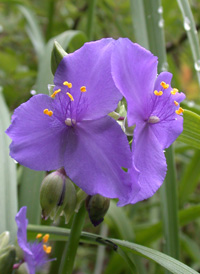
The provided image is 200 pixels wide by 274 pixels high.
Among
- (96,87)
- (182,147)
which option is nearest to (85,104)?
(96,87)

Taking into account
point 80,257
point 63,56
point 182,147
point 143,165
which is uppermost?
point 63,56

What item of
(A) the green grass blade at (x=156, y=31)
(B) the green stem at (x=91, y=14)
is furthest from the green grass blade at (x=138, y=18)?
(B) the green stem at (x=91, y=14)

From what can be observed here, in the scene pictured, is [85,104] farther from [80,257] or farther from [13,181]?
[80,257]

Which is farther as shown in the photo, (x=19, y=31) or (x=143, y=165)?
(x=19, y=31)

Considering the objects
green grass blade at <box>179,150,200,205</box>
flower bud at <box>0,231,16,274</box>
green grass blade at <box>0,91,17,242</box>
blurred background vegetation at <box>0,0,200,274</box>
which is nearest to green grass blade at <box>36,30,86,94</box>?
blurred background vegetation at <box>0,0,200,274</box>

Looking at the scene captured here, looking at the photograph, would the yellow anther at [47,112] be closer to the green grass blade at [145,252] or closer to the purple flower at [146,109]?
the purple flower at [146,109]
